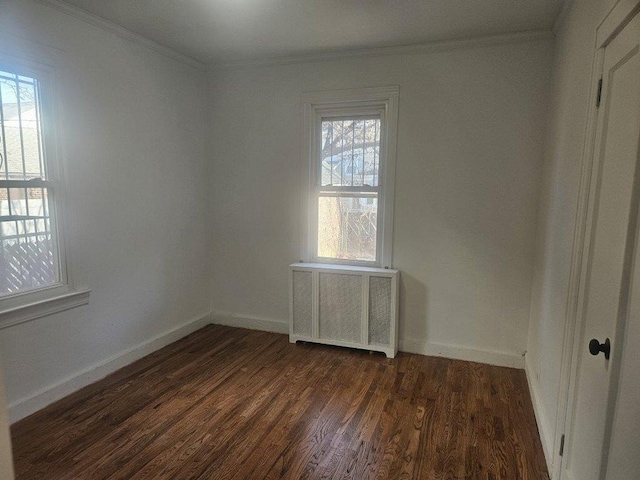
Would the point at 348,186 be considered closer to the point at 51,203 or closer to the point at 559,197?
the point at 559,197

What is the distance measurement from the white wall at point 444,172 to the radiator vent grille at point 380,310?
20 centimetres

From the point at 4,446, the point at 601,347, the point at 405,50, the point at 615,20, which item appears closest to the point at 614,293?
the point at 601,347

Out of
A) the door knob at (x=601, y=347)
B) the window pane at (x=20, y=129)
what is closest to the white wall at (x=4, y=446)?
→ the door knob at (x=601, y=347)

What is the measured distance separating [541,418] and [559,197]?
4.31ft

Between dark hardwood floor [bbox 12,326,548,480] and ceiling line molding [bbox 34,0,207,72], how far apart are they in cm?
256

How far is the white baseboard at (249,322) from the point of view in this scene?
4012mm

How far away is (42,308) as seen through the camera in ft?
8.39

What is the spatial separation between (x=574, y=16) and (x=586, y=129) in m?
0.92

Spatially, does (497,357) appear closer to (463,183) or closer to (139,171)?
(463,183)

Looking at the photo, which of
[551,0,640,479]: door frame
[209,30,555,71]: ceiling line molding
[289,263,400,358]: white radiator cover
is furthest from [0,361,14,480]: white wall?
[209,30,555,71]: ceiling line molding

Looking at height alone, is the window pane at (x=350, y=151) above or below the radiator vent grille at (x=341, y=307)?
above

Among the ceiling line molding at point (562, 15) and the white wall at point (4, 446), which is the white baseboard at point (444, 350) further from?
the white wall at point (4, 446)

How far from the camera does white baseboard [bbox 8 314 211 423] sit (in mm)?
2484

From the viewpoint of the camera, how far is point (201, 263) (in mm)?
4102
